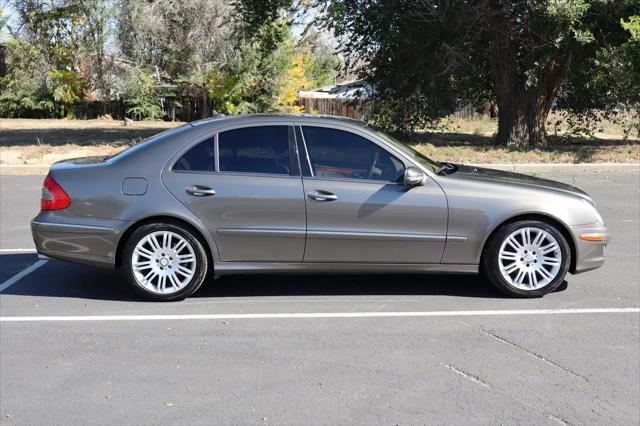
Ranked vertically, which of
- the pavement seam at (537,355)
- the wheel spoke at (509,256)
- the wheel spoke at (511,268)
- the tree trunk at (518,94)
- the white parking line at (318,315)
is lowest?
the pavement seam at (537,355)

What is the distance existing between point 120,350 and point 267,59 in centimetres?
3207

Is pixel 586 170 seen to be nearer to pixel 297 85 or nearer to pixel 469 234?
pixel 469 234

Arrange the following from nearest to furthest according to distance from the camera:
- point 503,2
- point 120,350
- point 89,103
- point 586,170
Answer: point 120,350 < point 586,170 < point 503,2 < point 89,103

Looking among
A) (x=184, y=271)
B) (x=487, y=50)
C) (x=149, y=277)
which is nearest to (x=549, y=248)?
(x=184, y=271)

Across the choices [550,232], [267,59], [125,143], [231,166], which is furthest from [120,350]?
[267,59]

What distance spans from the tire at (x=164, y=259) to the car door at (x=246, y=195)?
201mm

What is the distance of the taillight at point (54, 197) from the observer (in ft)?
20.4

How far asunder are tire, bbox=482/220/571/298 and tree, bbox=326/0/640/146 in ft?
34.8

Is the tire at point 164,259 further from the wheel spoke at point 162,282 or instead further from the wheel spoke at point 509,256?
the wheel spoke at point 509,256

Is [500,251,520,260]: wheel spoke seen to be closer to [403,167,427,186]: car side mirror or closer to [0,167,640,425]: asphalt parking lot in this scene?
[0,167,640,425]: asphalt parking lot

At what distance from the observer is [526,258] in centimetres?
629

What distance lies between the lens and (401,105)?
20.6 m

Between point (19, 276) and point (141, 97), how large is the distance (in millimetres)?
32524

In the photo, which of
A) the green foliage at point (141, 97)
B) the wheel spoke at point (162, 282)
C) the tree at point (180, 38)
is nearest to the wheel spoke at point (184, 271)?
the wheel spoke at point (162, 282)
